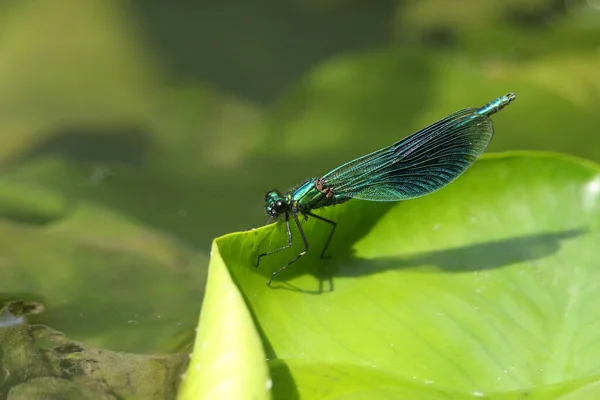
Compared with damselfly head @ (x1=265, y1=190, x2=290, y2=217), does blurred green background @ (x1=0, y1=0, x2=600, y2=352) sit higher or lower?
higher

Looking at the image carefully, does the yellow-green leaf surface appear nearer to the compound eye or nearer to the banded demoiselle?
the banded demoiselle

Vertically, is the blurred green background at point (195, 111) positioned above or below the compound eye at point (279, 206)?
above

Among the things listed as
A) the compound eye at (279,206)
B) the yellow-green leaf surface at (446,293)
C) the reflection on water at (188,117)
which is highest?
the reflection on water at (188,117)

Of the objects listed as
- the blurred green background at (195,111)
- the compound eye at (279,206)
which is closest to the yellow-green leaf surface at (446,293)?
the compound eye at (279,206)

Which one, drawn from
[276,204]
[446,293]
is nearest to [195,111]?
[276,204]

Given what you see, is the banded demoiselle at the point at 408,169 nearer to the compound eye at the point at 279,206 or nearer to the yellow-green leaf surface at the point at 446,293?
the compound eye at the point at 279,206

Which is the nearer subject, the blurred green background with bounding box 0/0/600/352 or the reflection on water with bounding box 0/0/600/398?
the reflection on water with bounding box 0/0/600/398

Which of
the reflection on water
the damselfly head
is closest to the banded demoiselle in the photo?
the damselfly head
